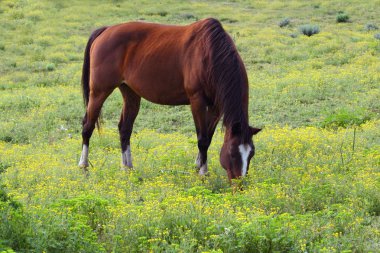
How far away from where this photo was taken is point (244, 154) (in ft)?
27.1

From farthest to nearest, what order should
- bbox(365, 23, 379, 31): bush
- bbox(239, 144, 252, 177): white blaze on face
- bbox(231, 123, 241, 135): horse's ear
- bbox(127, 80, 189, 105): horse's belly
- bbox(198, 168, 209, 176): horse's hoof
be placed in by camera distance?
bbox(365, 23, 379, 31): bush
bbox(127, 80, 189, 105): horse's belly
bbox(198, 168, 209, 176): horse's hoof
bbox(231, 123, 241, 135): horse's ear
bbox(239, 144, 252, 177): white blaze on face

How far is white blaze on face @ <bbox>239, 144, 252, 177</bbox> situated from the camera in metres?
→ 8.20

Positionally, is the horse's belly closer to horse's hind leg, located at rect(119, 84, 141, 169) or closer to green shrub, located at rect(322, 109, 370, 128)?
horse's hind leg, located at rect(119, 84, 141, 169)

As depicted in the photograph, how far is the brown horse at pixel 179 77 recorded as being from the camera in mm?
8609

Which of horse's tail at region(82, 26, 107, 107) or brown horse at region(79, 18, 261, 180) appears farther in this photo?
horse's tail at region(82, 26, 107, 107)

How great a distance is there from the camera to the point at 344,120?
13.1 meters

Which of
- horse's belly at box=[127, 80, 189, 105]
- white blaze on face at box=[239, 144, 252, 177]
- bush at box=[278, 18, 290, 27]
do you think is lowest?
bush at box=[278, 18, 290, 27]

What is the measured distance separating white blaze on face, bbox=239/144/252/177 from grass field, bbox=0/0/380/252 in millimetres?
206

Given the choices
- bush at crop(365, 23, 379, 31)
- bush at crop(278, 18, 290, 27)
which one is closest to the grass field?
bush at crop(365, 23, 379, 31)

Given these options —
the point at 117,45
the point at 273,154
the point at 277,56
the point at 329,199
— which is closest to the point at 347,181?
the point at 329,199

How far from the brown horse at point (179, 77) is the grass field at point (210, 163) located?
494 mm

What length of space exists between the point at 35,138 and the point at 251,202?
724 cm

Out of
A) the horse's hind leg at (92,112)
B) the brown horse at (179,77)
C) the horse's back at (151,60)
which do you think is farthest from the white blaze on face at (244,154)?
→ the horse's hind leg at (92,112)

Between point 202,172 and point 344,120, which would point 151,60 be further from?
point 344,120
